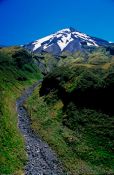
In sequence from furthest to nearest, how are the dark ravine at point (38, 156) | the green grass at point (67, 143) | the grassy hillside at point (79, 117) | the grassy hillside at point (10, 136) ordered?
1. the grassy hillside at point (79, 117)
2. the green grass at point (67, 143)
3. the dark ravine at point (38, 156)
4. the grassy hillside at point (10, 136)

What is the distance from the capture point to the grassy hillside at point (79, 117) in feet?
190

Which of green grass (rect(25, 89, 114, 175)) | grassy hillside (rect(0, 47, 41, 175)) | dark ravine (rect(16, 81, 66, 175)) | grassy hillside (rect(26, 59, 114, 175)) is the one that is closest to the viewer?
grassy hillside (rect(0, 47, 41, 175))

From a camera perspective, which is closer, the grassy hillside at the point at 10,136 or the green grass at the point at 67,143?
the grassy hillside at the point at 10,136

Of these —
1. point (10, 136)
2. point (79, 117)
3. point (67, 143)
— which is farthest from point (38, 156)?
point (79, 117)

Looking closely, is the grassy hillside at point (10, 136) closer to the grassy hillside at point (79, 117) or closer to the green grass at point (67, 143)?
the grassy hillside at point (79, 117)

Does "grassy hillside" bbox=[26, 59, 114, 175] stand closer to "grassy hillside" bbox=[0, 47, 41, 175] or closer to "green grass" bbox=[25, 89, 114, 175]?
"green grass" bbox=[25, 89, 114, 175]

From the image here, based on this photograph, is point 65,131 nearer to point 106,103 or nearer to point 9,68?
point 106,103

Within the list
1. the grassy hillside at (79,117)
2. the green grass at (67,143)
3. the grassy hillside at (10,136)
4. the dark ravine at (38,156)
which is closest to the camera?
the grassy hillside at (10,136)

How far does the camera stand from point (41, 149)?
2437 inches

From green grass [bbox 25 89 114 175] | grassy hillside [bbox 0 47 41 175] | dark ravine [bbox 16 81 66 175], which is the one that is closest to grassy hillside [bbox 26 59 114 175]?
green grass [bbox 25 89 114 175]

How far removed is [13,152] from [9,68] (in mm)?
94802

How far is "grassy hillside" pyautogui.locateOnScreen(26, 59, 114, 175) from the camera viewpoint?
58062 mm

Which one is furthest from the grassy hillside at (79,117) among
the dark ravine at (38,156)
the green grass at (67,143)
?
the dark ravine at (38,156)

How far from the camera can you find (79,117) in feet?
248
